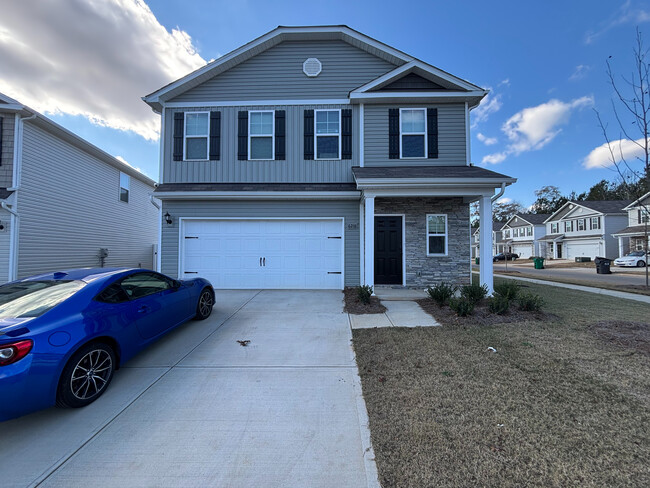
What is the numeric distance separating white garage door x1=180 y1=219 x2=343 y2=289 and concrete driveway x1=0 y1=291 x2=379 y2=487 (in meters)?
4.49

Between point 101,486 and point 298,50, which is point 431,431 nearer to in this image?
point 101,486

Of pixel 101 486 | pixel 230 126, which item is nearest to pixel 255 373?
pixel 101 486

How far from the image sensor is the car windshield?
270 cm

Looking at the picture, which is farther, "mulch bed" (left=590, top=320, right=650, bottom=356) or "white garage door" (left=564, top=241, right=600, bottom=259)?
"white garage door" (left=564, top=241, right=600, bottom=259)

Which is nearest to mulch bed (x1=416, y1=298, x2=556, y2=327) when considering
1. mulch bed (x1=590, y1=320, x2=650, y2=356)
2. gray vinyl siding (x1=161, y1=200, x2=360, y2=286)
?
mulch bed (x1=590, y1=320, x2=650, y2=356)

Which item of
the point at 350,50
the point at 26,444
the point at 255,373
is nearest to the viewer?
the point at 26,444

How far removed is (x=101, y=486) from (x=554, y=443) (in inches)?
131

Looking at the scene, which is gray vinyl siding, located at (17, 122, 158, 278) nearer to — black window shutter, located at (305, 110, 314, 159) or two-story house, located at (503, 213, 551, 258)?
black window shutter, located at (305, 110, 314, 159)

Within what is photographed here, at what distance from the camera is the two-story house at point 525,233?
41875mm

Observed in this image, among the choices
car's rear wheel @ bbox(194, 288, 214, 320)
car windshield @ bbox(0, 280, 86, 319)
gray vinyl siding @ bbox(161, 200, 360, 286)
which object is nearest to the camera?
car windshield @ bbox(0, 280, 86, 319)

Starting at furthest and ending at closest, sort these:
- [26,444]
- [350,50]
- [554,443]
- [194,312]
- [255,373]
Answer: [350,50], [194,312], [255,373], [26,444], [554,443]

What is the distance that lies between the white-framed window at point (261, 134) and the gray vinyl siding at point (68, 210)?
6963 millimetres

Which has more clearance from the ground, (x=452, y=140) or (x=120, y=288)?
(x=452, y=140)

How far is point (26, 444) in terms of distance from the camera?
228 cm
